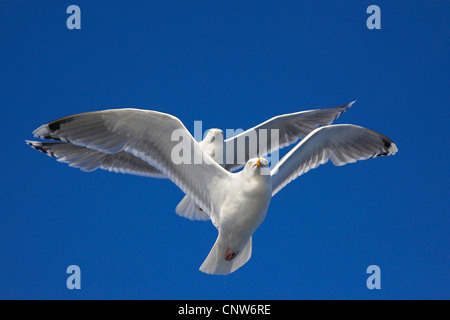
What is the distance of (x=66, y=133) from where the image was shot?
12.2 feet

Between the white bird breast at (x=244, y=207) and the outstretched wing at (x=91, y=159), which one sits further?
the outstretched wing at (x=91, y=159)

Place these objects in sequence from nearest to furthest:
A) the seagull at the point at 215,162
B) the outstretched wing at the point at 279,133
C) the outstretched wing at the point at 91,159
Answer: the seagull at the point at 215,162, the outstretched wing at the point at 91,159, the outstretched wing at the point at 279,133

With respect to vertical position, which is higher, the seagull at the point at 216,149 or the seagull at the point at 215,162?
the seagull at the point at 216,149

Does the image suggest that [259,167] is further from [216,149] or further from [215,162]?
[216,149]

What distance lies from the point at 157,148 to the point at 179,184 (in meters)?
0.32

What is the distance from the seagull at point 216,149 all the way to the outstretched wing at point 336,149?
52 centimetres

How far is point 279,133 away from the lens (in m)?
4.96

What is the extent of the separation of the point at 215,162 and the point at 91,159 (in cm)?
121

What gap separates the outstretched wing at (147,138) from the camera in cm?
364

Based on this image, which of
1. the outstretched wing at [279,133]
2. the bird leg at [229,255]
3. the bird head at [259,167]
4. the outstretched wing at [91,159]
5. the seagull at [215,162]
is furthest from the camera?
the outstretched wing at [279,133]

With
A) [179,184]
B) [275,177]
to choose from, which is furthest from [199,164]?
[275,177]

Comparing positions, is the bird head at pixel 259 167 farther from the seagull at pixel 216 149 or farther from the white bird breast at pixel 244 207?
the seagull at pixel 216 149

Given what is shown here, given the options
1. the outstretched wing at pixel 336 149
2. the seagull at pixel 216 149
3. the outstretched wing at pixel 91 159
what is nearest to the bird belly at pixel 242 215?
the outstretched wing at pixel 336 149

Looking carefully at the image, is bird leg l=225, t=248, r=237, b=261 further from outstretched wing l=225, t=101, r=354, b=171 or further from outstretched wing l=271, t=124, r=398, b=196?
outstretched wing l=225, t=101, r=354, b=171
